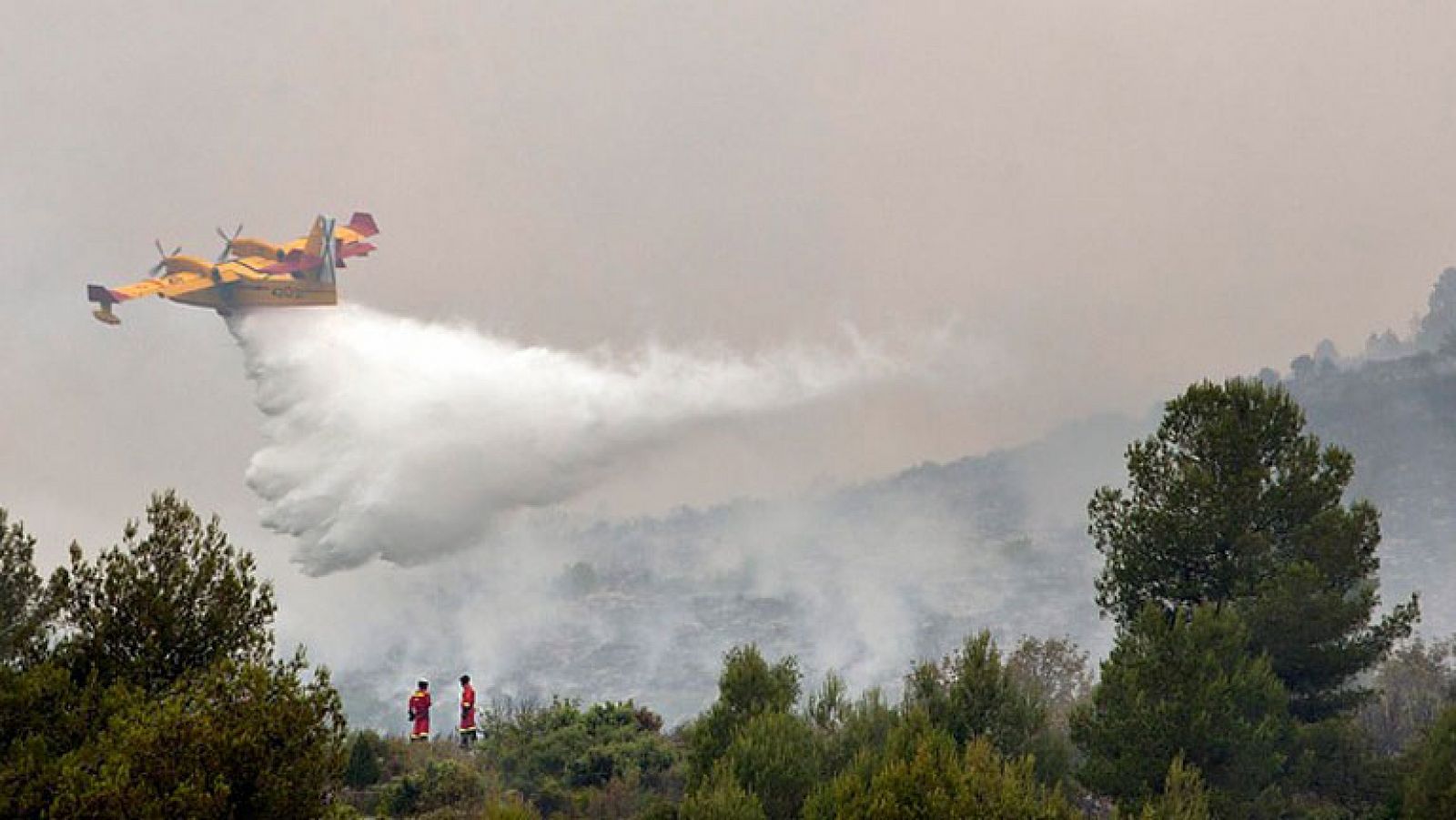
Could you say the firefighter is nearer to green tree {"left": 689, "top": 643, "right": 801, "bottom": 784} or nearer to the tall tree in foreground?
green tree {"left": 689, "top": 643, "right": 801, "bottom": 784}

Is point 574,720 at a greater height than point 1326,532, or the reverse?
point 1326,532

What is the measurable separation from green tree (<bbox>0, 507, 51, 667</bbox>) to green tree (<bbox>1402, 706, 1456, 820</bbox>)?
27893 millimetres

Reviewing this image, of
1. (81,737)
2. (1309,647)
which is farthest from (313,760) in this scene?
(1309,647)

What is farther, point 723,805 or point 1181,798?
point 1181,798

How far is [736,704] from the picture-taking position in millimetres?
29109

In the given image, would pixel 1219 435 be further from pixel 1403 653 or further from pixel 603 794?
pixel 1403 653

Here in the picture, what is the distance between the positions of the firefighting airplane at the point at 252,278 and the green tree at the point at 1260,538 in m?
60.8

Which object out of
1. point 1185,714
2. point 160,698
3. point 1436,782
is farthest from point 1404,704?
point 160,698

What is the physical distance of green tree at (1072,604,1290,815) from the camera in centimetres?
2867

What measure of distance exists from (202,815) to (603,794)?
15.9m

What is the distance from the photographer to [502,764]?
34.4 metres

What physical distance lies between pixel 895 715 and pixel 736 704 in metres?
4.36

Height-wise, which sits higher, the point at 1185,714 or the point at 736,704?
the point at 736,704

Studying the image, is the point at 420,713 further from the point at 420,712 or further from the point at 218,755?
the point at 218,755
